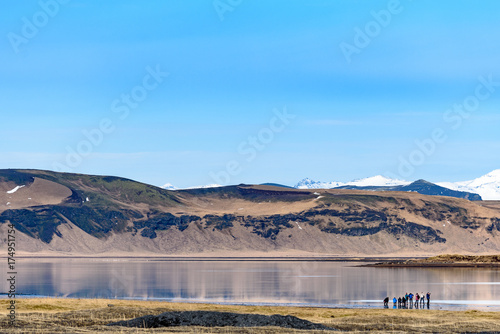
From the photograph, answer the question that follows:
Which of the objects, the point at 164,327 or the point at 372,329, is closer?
the point at 164,327

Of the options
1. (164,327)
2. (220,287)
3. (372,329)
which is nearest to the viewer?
(164,327)

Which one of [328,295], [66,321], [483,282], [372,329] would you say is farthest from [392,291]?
[66,321]

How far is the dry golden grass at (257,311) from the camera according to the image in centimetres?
4978

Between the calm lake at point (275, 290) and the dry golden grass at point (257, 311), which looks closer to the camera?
the dry golden grass at point (257, 311)

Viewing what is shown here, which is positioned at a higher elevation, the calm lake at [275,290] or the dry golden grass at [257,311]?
the dry golden grass at [257,311]

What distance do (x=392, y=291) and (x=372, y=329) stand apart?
55.2 meters

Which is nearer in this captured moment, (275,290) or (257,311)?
(257,311)

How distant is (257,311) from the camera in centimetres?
7238

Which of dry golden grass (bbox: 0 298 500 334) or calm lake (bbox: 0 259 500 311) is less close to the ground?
dry golden grass (bbox: 0 298 500 334)

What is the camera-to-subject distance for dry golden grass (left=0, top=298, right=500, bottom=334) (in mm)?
49781

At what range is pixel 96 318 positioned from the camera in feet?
196

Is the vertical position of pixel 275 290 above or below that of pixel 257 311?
below

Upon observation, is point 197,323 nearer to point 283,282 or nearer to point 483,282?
point 283,282

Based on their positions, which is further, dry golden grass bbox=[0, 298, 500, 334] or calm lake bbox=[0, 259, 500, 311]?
calm lake bbox=[0, 259, 500, 311]
